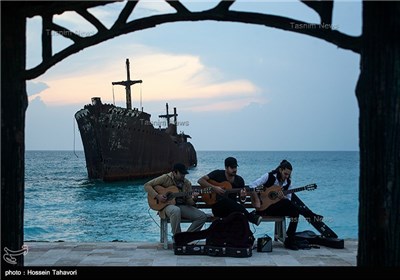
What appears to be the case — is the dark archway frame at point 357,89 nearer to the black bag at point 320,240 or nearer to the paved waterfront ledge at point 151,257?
the paved waterfront ledge at point 151,257

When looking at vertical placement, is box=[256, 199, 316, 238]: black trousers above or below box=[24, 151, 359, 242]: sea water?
above

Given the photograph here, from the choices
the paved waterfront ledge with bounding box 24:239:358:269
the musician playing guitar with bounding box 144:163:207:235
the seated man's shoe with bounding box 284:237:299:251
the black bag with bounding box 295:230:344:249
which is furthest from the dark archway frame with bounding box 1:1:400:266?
the black bag with bounding box 295:230:344:249

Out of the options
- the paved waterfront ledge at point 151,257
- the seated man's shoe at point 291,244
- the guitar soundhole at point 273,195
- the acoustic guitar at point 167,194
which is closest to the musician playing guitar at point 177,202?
the acoustic guitar at point 167,194

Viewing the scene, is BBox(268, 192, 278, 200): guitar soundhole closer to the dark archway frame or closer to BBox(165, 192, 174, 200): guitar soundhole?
BBox(165, 192, 174, 200): guitar soundhole

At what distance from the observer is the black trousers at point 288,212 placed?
725 cm

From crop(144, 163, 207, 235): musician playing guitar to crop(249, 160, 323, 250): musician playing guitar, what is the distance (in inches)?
Result: 30.2

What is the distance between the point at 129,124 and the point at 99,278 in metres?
32.5

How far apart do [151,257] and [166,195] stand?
0.94m

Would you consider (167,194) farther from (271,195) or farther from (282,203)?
(282,203)

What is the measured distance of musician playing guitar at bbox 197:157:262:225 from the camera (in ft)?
23.4

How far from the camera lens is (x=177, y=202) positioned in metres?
7.50

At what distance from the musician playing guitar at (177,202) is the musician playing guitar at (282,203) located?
77 centimetres

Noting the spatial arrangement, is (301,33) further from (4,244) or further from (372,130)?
(4,244)

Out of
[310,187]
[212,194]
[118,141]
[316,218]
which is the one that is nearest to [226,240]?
[212,194]
